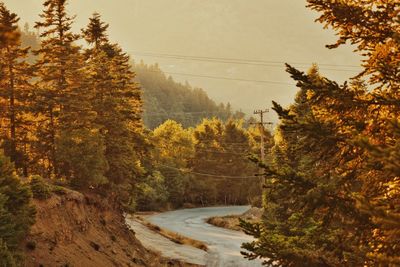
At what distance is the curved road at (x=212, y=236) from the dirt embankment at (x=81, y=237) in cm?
580

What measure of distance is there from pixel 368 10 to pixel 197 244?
3609 centimetres

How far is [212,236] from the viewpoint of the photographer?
169 ft

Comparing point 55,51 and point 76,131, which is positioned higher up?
point 55,51

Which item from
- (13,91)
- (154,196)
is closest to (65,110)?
(13,91)

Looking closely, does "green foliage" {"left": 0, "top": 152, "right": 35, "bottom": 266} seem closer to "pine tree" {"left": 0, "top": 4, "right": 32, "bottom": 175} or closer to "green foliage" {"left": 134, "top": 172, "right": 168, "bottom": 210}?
"pine tree" {"left": 0, "top": 4, "right": 32, "bottom": 175}

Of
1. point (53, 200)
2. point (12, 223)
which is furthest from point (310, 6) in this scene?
point (53, 200)

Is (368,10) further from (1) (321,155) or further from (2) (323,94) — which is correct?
(1) (321,155)

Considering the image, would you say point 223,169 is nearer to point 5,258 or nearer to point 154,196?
point 154,196

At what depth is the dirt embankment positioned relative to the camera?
2114 centimetres

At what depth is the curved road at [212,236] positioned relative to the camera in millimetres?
36969

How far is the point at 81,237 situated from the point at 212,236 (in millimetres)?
27607

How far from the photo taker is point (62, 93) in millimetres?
30594

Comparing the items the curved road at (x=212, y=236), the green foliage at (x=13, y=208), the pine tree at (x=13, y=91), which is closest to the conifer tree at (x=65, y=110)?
the pine tree at (x=13, y=91)

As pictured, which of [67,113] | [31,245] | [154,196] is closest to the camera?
[31,245]
